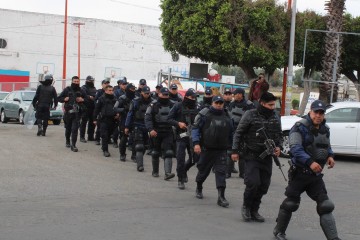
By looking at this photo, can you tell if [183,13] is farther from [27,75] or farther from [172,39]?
[27,75]

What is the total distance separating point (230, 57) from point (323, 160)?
1795 cm

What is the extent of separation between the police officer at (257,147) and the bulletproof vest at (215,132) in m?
1.04

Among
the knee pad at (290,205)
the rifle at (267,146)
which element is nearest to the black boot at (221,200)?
the rifle at (267,146)

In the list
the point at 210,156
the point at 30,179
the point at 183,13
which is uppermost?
the point at 183,13

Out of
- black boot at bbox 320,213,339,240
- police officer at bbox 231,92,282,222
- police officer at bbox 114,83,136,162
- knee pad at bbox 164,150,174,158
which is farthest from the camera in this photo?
police officer at bbox 114,83,136,162

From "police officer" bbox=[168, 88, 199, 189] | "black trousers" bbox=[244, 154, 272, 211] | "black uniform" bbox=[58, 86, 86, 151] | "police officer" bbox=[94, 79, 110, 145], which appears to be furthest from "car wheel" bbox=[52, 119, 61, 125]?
"black trousers" bbox=[244, 154, 272, 211]

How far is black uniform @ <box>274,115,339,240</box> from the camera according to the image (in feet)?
22.2

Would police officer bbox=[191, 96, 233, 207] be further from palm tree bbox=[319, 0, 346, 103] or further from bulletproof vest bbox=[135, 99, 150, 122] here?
palm tree bbox=[319, 0, 346, 103]

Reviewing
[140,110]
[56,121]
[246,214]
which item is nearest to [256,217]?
[246,214]

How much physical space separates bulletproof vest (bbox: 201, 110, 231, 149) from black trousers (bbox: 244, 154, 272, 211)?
1.19 m

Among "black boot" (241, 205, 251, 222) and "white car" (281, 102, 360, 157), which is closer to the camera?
"black boot" (241, 205, 251, 222)

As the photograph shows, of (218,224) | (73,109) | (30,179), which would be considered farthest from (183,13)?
(218,224)

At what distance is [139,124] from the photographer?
12531mm

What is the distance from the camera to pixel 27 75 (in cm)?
5353
